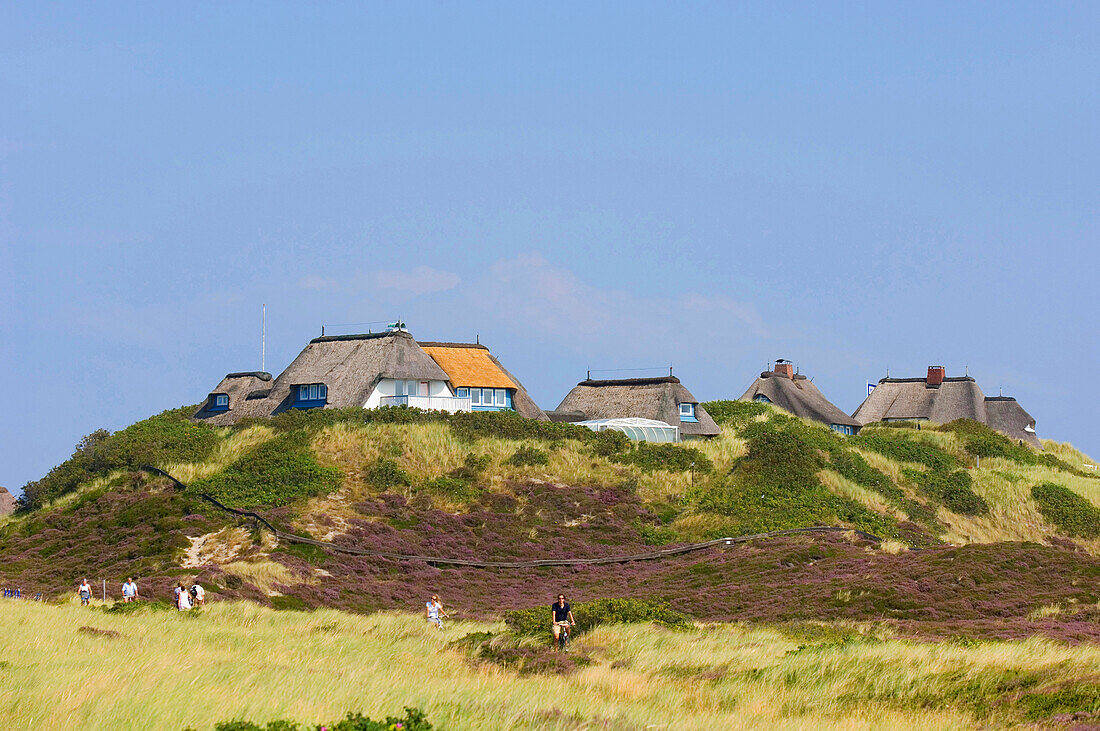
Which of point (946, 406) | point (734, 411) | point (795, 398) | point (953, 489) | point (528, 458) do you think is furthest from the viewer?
point (946, 406)

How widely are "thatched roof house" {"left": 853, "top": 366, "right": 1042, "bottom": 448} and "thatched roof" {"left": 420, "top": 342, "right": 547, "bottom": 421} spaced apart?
38.5m

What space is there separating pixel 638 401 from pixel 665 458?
15.0 m

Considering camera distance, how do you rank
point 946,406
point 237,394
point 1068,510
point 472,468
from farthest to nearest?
point 946,406 → point 237,394 → point 1068,510 → point 472,468

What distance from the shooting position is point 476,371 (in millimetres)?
65875

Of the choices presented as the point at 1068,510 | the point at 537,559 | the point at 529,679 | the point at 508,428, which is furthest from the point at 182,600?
the point at 1068,510

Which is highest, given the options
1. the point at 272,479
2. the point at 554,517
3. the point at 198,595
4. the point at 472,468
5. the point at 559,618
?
the point at 472,468

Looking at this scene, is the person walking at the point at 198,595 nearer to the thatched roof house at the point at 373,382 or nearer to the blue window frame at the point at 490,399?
the thatched roof house at the point at 373,382

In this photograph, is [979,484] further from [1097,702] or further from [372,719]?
[372,719]

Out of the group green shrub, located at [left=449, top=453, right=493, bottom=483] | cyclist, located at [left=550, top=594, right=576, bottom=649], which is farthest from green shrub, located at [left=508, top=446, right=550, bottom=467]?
cyclist, located at [left=550, top=594, right=576, bottom=649]

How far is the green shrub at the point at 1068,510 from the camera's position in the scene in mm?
52250

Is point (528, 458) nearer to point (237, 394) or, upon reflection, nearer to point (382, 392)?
point (382, 392)

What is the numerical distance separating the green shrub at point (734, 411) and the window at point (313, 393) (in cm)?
2383

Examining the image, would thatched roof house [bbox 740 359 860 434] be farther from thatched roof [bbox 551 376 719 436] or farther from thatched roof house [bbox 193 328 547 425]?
thatched roof house [bbox 193 328 547 425]

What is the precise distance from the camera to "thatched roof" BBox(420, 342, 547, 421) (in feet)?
212
